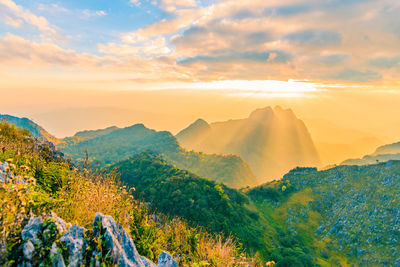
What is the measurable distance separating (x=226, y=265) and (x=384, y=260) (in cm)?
7217

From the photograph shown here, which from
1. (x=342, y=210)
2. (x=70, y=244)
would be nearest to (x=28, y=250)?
(x=70, y=244)

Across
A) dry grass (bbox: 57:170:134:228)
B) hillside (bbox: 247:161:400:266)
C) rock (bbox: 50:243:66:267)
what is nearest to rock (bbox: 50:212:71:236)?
dry grass (bbox: 57:170:134:228)

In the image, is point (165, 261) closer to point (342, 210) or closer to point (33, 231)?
point (33, 231)

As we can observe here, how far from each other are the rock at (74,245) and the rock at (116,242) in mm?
393

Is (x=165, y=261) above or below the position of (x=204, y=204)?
above

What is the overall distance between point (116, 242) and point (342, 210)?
314 feet

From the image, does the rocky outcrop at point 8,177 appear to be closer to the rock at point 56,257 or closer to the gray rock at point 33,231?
the gray rock at point 33,231

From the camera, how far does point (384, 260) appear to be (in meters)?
55.6

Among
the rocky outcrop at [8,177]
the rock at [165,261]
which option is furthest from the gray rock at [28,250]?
the rock at [165,261]

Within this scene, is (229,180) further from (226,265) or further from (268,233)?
(226,265)

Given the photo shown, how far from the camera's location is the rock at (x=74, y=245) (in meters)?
4.57

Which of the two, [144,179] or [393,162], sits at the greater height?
[393,162]

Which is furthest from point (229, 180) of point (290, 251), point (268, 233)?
point (290, 251)

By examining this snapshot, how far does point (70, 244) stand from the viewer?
4633 millimetres
